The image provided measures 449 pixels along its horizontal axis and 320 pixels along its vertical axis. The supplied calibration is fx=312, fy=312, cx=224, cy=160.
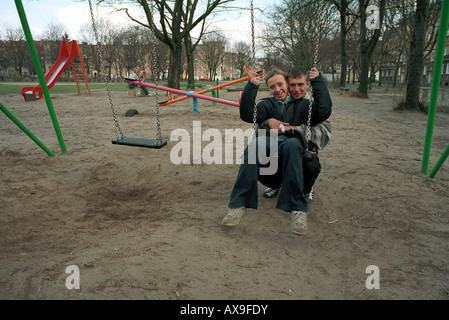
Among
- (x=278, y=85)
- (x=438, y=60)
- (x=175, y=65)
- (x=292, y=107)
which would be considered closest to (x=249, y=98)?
(x=278, y=85)

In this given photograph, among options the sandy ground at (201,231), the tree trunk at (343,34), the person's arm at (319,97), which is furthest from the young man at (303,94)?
the tree trunk at (343,34)

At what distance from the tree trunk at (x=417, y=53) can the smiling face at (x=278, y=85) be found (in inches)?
309

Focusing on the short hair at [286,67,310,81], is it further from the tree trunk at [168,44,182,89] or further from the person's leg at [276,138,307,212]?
the tree trunk at [168,44,182,89]

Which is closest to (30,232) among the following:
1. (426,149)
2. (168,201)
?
(168,201)

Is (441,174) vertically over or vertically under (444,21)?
under

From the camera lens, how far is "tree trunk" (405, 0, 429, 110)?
27.2 ft

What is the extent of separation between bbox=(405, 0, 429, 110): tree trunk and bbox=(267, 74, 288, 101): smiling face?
7848mm

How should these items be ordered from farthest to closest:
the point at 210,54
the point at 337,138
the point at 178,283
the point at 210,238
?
the point at 210,54 < the point at 337,138 < the point at 210,238 < the point at 178,283

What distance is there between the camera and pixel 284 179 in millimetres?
2451

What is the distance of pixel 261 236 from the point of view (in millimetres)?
2492

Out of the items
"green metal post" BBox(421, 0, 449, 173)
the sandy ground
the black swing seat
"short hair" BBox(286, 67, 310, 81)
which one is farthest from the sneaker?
the black swing seat

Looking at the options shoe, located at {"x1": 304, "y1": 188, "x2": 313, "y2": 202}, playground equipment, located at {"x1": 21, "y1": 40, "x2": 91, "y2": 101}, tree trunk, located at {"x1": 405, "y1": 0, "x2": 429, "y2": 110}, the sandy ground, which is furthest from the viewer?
playground equipment, located at {"x1": 21, "y1": 40, "x2": 91, "y2": 101}
